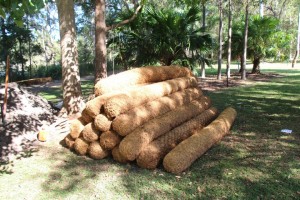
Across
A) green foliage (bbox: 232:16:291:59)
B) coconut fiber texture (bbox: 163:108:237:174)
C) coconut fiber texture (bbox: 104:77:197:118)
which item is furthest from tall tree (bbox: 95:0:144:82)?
green foliage (bbox: 232:16:291:59)

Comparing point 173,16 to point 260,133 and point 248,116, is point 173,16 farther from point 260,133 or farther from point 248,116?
point 260,133

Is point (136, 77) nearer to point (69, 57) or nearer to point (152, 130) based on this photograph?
point (152, 130)

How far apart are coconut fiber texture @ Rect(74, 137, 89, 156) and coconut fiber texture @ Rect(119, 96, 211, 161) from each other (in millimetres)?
785

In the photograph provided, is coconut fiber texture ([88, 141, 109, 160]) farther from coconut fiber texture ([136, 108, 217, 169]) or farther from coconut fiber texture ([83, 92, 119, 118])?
coconut fiber texture ([136, 108, 217, 169])

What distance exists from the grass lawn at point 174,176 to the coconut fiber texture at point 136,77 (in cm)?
130

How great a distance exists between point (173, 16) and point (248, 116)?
5172 mm

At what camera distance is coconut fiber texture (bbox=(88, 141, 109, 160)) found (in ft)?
14.4

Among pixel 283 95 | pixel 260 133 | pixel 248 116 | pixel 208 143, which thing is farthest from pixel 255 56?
pixel 208 143

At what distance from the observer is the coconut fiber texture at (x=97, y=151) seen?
439 cm

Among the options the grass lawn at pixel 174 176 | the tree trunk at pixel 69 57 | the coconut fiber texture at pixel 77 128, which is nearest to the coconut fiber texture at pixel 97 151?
the grass lawn at pixel 174 176

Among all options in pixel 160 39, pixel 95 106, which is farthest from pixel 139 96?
pixel 160 39

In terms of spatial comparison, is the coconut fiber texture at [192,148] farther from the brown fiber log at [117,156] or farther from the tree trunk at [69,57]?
the tree trunk at [69,57]

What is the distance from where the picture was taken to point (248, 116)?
698 cm

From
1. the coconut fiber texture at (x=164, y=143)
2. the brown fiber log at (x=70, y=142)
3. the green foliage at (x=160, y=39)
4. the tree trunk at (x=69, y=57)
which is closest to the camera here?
the coconut fiber texture at (x=164, y=143)
